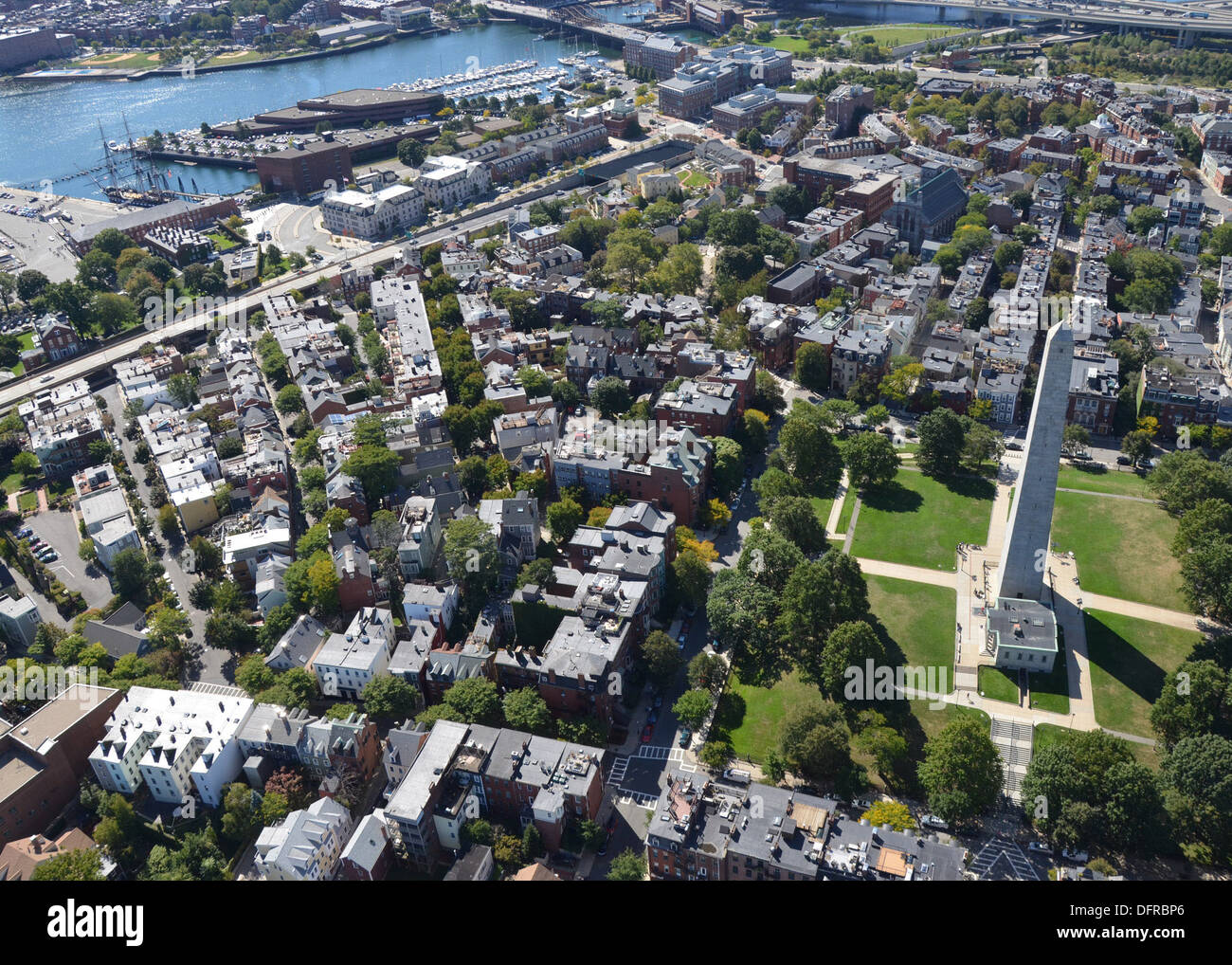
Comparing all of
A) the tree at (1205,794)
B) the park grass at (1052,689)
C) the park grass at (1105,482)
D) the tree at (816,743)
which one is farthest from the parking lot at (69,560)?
the park grass at (1105,482)

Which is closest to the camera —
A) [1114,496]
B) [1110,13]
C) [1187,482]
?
[1187,482]

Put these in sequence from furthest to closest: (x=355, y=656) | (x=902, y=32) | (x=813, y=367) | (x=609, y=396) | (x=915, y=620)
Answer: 1. (x=902, y=32)
2. (x=813, y=367)
3. (x=609, y=396)
4. (x=915, y=620)
5. (x=355, y=656)

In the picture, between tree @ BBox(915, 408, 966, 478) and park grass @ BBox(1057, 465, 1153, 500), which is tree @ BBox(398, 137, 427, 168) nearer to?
tree @ BBox(915, 408, 966, 478)

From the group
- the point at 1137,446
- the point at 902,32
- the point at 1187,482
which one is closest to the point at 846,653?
the point at 1187,482

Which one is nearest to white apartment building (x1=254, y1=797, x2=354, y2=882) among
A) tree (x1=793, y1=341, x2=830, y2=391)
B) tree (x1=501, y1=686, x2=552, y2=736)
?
tree (x1=501, y1=686, x2=552, y2=736)

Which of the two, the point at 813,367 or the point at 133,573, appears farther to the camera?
the point at 813,367

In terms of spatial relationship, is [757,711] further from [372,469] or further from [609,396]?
[609,396]
